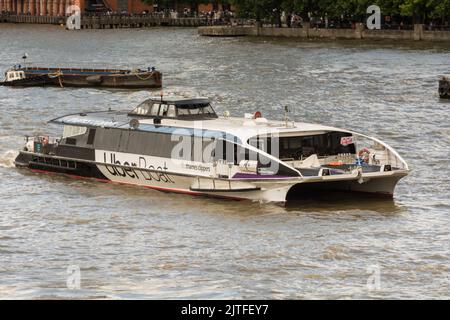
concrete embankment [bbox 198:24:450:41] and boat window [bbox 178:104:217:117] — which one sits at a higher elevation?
boat window [bbox 178:104:217:117]

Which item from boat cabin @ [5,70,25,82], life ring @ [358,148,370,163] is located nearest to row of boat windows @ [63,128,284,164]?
life ring @ [358,148,370,163]

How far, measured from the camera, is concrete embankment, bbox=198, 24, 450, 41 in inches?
5595

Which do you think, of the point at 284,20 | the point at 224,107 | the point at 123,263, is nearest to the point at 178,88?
the point at 224,107

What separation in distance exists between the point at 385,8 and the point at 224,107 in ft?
262

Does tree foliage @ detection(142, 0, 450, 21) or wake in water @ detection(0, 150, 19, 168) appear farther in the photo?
tree foliage @ detection(142, 0, 450, 21)

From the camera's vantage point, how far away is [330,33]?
155m

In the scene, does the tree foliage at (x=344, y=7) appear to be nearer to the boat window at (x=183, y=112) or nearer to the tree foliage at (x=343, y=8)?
the tree foliage at (x=343, y=8)

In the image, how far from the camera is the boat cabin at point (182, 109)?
4538 cm

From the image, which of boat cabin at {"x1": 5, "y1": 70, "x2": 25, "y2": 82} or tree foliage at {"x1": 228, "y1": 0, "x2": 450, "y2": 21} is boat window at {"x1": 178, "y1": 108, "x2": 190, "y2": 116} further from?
tree foliage at {"x1": 228, "y1": 0, "x2": 450, "y2": 21}

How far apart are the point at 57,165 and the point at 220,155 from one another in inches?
327

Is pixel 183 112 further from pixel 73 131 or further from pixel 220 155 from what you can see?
pixel 73 131

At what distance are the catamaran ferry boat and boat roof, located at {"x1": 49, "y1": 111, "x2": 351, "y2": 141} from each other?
0.10 feet

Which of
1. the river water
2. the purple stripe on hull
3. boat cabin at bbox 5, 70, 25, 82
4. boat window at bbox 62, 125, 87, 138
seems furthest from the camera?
boat cabin at bbox 5, 70, 25, 82
